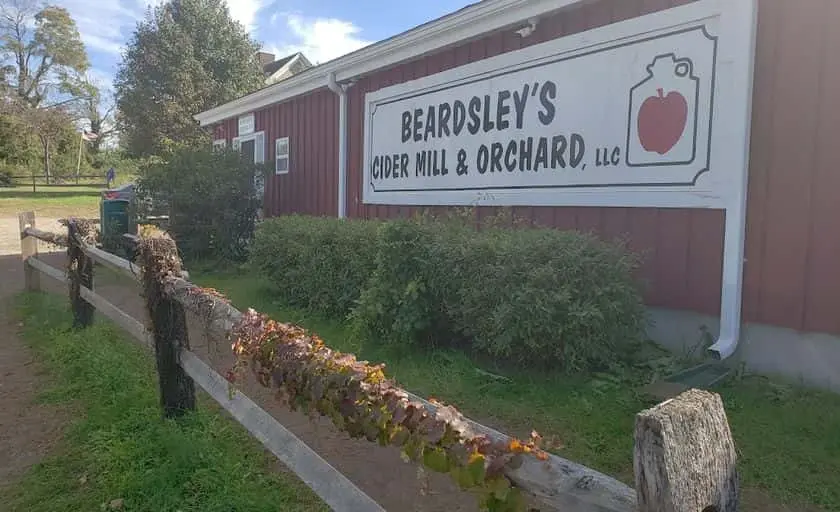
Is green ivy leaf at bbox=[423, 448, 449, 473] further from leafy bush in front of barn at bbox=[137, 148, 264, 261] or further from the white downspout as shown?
leafy bush in front of barn at bbox=[137, 148, 264, 261]

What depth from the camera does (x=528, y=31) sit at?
607 cm

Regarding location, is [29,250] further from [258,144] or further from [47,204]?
[47,204]

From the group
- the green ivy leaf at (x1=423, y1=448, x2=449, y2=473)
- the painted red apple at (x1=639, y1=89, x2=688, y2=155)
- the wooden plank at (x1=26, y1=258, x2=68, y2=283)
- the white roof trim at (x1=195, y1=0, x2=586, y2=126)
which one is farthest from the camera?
the wooden plank at (x1=26, y1=258, x2=68, y2=283)

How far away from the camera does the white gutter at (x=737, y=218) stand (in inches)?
172

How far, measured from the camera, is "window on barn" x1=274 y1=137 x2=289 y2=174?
1155 centimetres

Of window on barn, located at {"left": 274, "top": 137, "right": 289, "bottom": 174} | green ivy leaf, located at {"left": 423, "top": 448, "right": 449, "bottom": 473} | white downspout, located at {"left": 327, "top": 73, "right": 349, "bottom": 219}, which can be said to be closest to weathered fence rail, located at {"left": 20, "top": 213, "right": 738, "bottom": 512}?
green ivy leaf, located at {"left": 423, "top": 448, "right": 449, "bottom": 473}

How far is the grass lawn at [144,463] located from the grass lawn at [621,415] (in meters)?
1.35

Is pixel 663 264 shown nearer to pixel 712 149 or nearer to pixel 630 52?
pixel 712 149

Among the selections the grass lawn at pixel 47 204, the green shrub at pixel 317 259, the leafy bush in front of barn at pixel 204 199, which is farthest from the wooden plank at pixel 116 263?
the grass lawn at pixel 47 204

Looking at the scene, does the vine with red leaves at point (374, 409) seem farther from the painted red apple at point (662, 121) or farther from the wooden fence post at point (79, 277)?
the wooden fence post at point (79, 277)

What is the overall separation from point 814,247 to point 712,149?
0.96 meters

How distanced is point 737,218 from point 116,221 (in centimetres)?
1127

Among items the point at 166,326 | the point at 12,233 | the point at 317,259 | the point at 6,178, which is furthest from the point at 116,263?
the point at 6,178

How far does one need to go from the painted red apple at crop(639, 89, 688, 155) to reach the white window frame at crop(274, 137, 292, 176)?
764 cm
